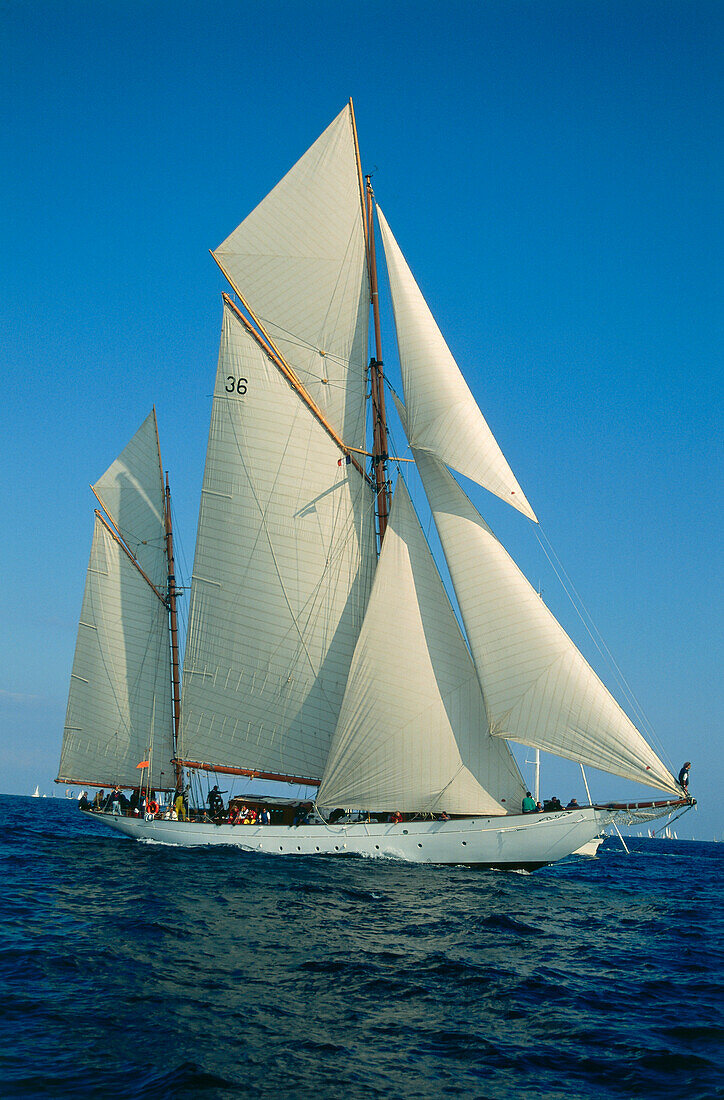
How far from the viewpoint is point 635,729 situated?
2748cm

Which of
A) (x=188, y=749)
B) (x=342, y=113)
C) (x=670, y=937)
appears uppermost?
(x=342, y=113)

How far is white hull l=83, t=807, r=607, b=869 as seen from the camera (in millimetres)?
29516

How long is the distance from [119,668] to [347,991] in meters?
30.4

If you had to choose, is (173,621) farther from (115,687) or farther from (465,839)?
(465,839)

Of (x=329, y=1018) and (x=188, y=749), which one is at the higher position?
(x=188, y=749)

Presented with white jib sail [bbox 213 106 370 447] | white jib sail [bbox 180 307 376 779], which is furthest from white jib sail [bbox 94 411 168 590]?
white jib sail [bbox 213 106 370 447]

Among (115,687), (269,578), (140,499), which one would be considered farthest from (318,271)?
(115,687)

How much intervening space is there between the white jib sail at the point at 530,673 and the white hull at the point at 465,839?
3.23m

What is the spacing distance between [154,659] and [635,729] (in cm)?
2529

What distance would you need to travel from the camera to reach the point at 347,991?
1417 cm

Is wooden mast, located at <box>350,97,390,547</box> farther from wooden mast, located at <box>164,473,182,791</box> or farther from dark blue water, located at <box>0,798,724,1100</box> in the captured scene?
dark blue water, located at <box>0,798,724,1100</box>

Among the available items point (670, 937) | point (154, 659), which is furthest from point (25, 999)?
point (154, 659)

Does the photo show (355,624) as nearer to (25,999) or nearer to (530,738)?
(530,738)

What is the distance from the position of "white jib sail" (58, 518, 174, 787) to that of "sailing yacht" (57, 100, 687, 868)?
103 mm
